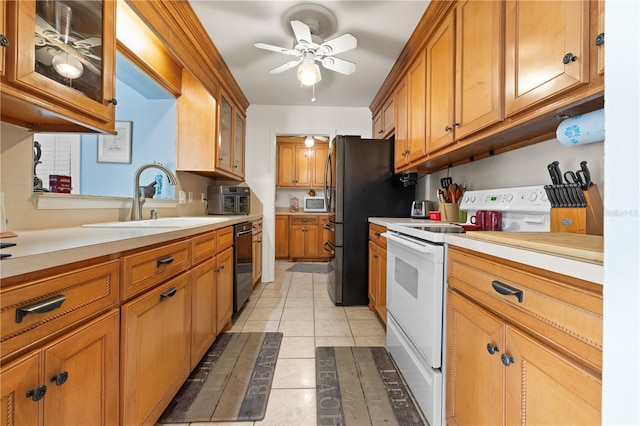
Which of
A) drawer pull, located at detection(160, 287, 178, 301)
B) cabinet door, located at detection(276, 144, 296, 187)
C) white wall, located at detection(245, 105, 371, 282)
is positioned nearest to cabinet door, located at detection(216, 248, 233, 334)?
drawer pull, located at detection(160, 287, 178, 301)

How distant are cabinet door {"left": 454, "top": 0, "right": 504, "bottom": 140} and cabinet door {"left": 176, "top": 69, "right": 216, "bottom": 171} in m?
2.07

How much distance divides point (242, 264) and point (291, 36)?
200cm

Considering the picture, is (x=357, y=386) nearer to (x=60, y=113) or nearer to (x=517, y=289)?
(x=517, y=289)

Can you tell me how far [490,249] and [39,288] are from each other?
1242mm

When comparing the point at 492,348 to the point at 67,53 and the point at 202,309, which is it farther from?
the point at 67,53

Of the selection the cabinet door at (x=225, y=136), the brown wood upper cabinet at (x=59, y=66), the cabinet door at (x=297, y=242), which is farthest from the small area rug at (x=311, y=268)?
the brown wood upper cabinet at (x=59, y=66)

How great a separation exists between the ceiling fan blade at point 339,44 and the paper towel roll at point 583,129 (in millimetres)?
1361

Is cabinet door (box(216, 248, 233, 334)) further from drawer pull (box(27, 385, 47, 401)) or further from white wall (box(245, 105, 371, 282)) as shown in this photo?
white wall (box(245, 105, 371, 282))

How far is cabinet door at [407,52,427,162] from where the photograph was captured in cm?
199

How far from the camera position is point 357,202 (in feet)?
8.90

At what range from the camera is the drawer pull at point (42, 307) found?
0.59 meters

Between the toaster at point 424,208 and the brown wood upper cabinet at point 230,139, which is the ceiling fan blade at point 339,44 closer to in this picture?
the brown wood upper cabinet at point 230,139

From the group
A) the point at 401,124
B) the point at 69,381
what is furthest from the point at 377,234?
the point at 69,381
